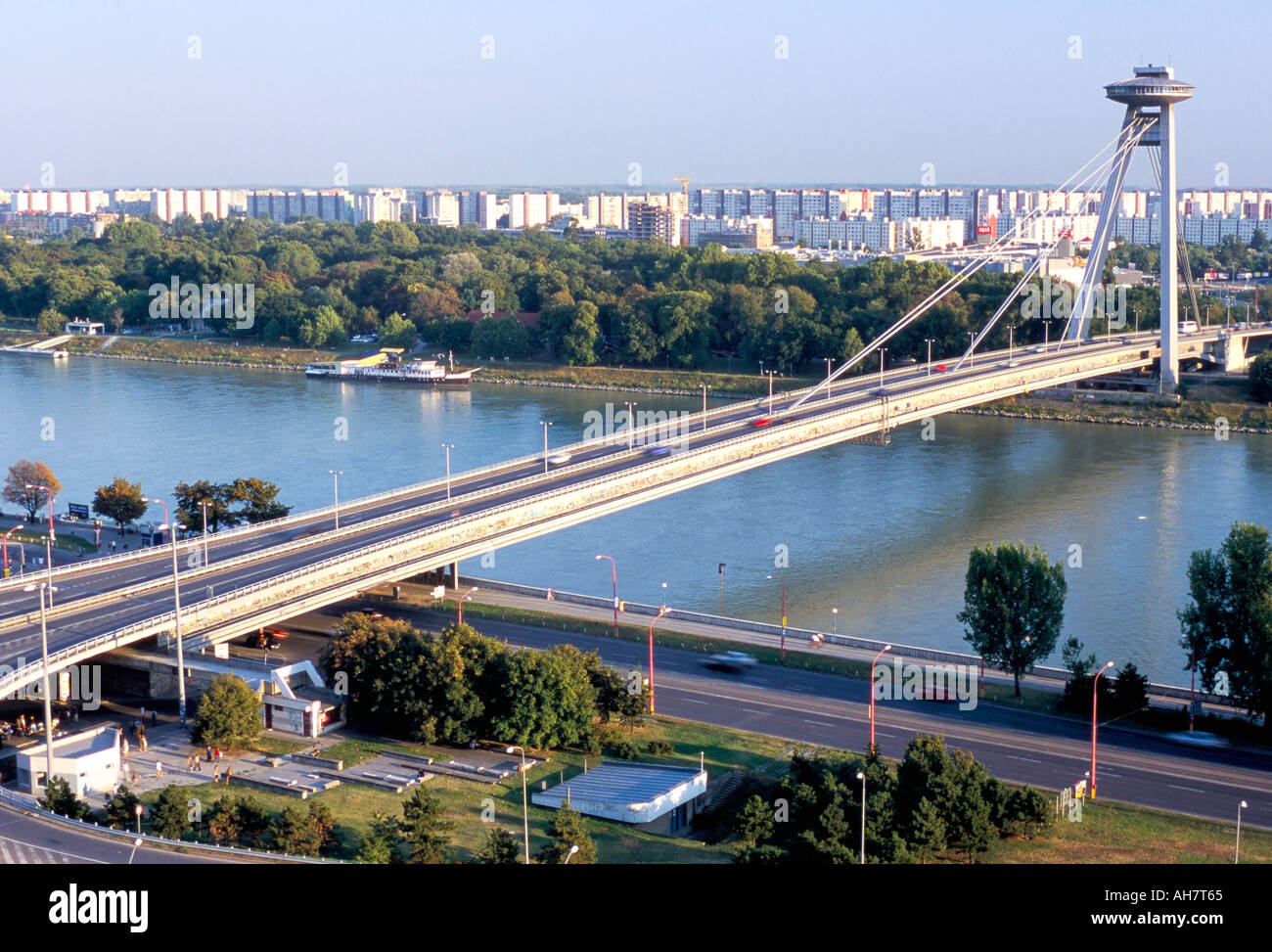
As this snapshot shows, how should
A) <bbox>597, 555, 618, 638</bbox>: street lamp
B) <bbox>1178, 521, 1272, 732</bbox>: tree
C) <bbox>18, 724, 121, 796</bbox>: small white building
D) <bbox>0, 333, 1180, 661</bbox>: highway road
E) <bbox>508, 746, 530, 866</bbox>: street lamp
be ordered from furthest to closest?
<bbox>597, 555, 618, 638</bbox>: street lamp → <bbox>0, 333, 1180, 661</bbox>: highway road → <bbox>1178, 521, 1272, 732</bbox>: tree → <bbox>18, 724, 121, 796</bbox>: small white building → <bbox>508, 746, 530, 866</bbox>: street lamp

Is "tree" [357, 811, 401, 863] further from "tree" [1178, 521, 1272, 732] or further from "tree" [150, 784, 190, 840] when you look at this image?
"tree" [1178, 521, 1272, 732]

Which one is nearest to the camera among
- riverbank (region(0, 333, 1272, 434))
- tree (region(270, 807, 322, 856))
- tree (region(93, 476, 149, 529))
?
tree (region(270, 807, 322, 856))

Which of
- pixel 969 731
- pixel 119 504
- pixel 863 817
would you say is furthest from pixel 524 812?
pixel 119 504

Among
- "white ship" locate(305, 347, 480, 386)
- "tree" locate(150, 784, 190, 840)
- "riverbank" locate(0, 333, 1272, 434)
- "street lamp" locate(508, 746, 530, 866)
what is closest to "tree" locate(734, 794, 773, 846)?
"street lamp" locate(508, 746, 530, 866)

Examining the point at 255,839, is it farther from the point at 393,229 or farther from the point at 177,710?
the point at 393,229

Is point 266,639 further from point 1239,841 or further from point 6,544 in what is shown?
point 1239,841

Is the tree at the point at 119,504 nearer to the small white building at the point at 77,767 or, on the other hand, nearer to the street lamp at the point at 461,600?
the street lamp at the point at 461,600

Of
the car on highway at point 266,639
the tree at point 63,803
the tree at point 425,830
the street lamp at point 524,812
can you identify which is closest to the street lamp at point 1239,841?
the street lamp at point 524,812
